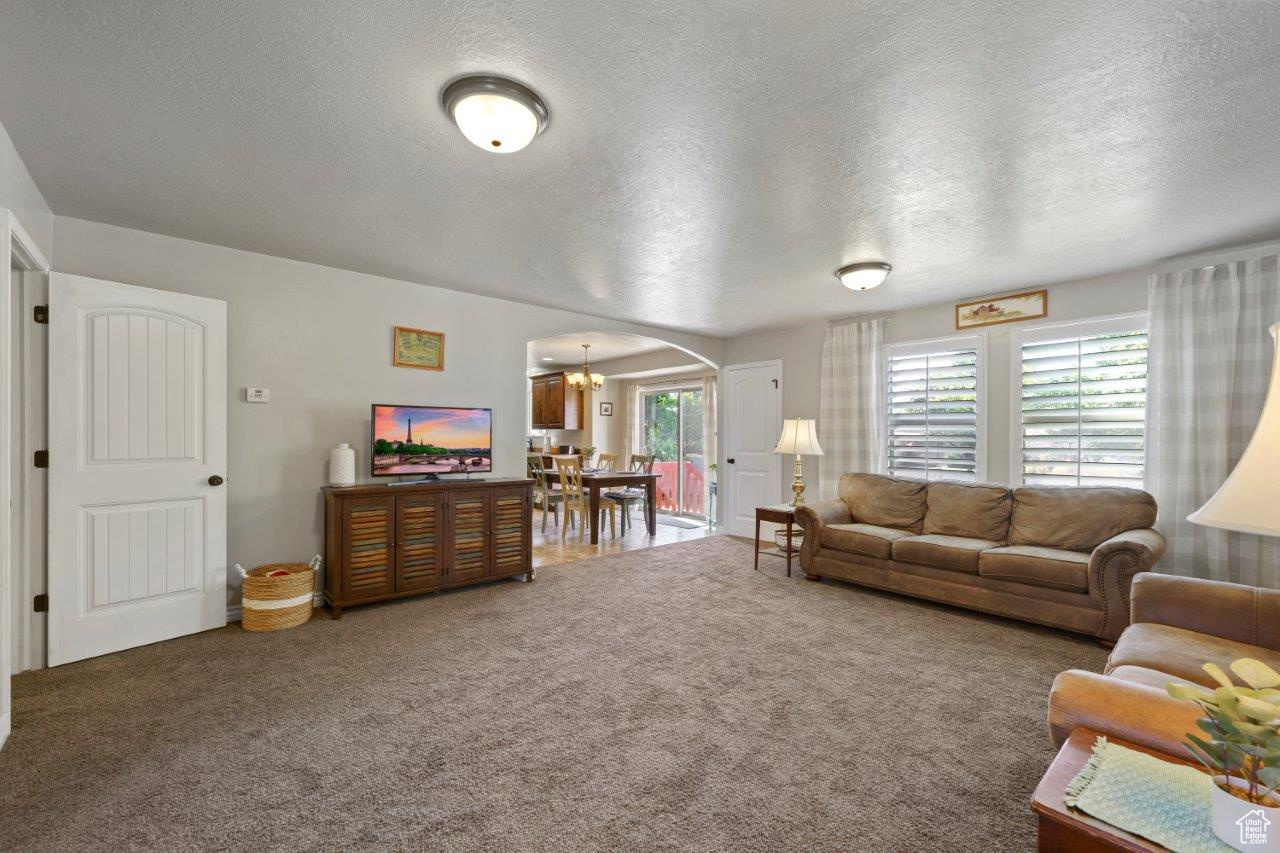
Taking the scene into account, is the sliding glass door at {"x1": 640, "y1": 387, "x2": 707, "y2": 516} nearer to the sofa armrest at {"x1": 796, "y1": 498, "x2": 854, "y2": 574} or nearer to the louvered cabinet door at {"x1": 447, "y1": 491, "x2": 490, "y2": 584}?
the sofa armrest at {"x1": 796, "y1": 498, "x2": 854, "y2": 574}

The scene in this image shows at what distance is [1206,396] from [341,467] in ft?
18.4

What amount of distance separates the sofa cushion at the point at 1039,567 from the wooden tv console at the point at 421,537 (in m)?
3.30

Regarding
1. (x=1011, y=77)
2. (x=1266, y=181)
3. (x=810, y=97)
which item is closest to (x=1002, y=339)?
(x=1266, y=181)

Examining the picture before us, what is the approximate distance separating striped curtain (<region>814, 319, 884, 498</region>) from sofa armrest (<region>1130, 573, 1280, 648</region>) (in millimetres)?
2812

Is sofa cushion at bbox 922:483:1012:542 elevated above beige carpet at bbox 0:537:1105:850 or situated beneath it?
elevated above

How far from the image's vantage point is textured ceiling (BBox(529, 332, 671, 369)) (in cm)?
679

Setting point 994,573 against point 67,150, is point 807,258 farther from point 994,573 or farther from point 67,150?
point 67,150

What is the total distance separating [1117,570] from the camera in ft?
9.93

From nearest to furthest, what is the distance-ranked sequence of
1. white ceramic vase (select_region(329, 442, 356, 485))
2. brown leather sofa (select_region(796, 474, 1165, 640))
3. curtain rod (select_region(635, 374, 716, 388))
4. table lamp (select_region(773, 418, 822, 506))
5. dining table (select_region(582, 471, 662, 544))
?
brown leather sofa (select_region(796, 474, 1165, 640)) → white ceramic vase (select_region(329, 442, 356, 485)) → table lamp (select_region(773, 418, 822, 506)) → dining table (select_region(582, 471, 662, 544)) → curtain rod (select_region(635, 374, 716, 388))

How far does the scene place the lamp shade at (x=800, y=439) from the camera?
5.05m

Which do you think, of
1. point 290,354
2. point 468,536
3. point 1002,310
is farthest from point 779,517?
point 290,354

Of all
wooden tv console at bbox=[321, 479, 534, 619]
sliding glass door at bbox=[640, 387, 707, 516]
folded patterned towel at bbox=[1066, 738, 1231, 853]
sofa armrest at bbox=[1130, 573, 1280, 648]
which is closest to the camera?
folded patterned towel at bbox=[1066, 738, 1231, 853]

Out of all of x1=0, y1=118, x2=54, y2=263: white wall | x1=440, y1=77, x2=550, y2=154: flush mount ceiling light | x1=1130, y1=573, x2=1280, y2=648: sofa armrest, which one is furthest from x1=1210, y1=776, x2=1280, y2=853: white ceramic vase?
x1=0, y1=118, x2=54, y2=263: white wall

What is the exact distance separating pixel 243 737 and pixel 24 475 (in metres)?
1.90
